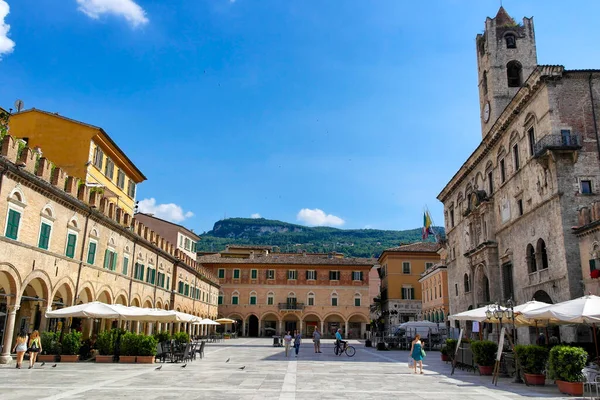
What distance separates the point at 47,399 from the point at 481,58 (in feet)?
134

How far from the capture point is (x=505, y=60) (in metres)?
38.8

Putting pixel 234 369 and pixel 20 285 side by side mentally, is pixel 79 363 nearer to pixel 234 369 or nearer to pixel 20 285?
pixel 20 285

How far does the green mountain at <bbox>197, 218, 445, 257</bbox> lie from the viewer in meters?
140

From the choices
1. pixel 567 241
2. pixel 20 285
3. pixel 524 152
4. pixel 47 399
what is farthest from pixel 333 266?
pixel 47 399

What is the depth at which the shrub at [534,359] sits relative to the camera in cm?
1599

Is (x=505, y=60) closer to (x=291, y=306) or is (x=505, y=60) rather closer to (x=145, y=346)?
(x=145, y=346)

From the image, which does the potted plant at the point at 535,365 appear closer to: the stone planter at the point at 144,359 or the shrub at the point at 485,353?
the shrub at the point at 485,353

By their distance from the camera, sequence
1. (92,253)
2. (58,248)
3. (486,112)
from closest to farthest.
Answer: (58,248)
(92,253)
(486,112)

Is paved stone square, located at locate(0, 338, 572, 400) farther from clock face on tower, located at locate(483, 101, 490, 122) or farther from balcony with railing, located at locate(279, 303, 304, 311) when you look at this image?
balcony with railing, located at locate(279, 303, 304, 311)

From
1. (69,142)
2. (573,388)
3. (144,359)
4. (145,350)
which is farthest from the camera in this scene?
(69,142)

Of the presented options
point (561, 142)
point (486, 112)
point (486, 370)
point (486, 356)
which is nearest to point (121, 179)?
point (486, 356)

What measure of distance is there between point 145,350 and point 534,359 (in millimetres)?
15697

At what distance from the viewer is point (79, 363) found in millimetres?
20859

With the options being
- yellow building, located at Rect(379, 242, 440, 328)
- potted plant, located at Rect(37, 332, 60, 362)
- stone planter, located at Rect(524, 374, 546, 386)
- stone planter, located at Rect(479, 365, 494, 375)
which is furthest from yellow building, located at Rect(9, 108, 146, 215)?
yellow building, located at Rect(379, 242, 440, 328)
